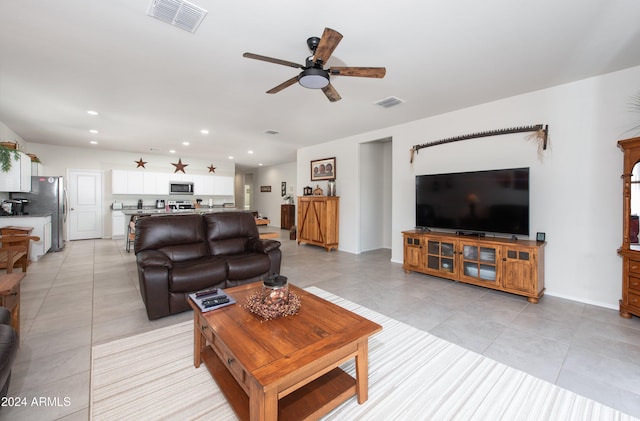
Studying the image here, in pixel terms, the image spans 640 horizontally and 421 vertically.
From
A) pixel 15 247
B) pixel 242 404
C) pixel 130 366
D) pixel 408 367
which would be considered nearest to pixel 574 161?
pixel 408 367

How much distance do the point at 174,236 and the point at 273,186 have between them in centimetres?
815

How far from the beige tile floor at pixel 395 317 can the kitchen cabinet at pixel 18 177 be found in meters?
1.53

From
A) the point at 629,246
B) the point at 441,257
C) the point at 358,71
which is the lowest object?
the point at 441,257

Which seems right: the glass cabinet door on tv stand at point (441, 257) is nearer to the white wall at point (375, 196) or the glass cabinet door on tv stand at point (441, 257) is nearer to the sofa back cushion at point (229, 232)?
the white wall at point (375, 196)

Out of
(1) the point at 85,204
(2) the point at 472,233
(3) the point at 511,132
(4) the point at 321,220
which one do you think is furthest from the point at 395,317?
(1) the point at 85,204

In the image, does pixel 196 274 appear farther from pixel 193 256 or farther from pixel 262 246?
pixel 262 246

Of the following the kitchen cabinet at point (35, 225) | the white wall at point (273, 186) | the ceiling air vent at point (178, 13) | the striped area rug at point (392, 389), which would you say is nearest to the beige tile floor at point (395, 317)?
the striped area rug at point (392, 389)

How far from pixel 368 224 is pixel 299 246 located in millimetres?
1915

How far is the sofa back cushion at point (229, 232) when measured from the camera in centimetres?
358

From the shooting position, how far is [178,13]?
2025 millimetres

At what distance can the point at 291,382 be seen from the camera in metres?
1.30

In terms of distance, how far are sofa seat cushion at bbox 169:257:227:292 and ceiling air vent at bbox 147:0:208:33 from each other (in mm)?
2276

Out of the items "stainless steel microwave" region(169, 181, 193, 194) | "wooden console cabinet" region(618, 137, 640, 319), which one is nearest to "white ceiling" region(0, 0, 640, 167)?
"wooden console cabinet" region(618, 137, 640, 319)

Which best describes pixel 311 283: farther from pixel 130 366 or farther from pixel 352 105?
pixel 352 105
